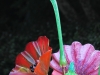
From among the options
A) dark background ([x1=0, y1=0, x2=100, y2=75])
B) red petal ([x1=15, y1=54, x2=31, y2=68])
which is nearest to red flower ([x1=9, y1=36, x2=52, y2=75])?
red petal ([x1=15, y1=54, x2=31, y2=68])

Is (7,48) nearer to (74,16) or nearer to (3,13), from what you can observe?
(3,13)

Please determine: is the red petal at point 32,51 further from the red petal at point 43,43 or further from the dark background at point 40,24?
the dark background at point 40,24

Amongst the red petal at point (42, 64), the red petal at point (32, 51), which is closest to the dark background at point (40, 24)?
the red petal at point (32, 51)

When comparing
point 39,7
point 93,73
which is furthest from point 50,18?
point 93,73

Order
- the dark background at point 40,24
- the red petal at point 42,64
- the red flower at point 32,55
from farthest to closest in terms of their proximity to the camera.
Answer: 1. the dark background at point 40,24
2. the red flower at point 32,55
3. the red petal at point 42,64

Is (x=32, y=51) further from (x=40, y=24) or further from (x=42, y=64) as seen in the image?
(x=40, y=24)

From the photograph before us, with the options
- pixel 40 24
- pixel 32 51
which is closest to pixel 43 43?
pixel 32 51
